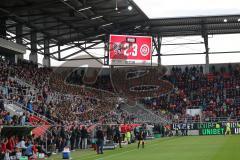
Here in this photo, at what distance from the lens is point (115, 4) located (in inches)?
2000

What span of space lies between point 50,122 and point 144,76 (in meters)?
31.7

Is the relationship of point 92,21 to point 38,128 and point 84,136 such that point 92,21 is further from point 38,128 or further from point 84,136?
point 38,128

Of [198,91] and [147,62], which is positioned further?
[198,91]

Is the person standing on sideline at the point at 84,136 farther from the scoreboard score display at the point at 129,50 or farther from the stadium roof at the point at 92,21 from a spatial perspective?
the scoreboard score display at the point at 129,50

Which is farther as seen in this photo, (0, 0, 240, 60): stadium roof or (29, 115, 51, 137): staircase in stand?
(0, 0, 240, 60): stadium roof

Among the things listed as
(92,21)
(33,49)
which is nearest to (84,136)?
(92,21)

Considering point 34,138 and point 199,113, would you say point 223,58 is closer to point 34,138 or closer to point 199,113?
point 199,113

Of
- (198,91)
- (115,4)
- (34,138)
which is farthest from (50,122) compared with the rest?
(198,91)

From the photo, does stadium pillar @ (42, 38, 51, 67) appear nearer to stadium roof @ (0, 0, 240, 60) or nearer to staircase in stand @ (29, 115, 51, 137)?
stadium roof @ (0, 0, 240, 60)

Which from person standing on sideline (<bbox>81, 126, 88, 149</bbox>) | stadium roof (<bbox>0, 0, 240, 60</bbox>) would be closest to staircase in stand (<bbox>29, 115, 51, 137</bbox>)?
person standing on sideline (<bbox>81, 126, 88, 149</bbox>)

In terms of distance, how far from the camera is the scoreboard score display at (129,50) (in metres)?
55.4

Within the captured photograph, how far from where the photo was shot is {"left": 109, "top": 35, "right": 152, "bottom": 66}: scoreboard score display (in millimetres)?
55438

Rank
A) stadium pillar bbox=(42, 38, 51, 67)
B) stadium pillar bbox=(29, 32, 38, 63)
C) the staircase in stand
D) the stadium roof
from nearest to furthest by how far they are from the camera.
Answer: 1. the staircase in stand
2. the stadium roof
3. stadium pillar bbox=(29, 32, 38, 63)
4. stadium pillar bbox=(42, 38, 51, 67)

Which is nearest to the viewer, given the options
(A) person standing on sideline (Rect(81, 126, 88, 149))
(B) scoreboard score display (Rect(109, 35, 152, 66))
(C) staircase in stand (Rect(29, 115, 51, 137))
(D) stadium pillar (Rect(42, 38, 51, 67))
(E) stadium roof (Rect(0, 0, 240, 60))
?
(C) staircase in stand (Rect(29, 115, 51, 137))
